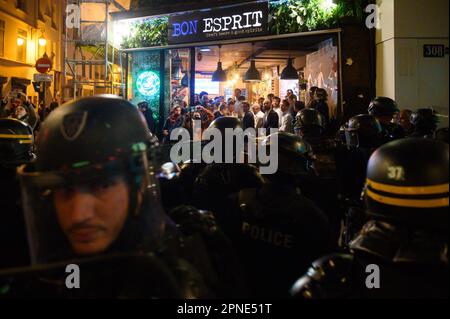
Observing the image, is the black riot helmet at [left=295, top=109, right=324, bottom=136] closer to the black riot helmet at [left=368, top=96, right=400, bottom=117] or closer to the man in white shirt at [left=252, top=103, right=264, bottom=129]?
the black riot helmet at [left=368, top=96, right=400, bottom=117]

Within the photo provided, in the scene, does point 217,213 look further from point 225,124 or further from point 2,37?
point 2,37

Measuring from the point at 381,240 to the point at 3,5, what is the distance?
2827cm

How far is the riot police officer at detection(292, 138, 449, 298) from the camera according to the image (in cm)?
184

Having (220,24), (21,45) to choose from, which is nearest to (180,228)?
(220,24)

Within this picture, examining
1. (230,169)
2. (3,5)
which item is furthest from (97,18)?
(3,5)

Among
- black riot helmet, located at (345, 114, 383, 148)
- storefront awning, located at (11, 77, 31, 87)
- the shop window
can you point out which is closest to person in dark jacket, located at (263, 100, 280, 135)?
black riot helmet, located at (345, 114, 383, 148)

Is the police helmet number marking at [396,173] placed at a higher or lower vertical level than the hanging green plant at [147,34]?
lower

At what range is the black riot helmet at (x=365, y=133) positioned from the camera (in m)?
5.05

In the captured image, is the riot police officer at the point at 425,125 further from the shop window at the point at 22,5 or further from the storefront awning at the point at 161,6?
the shop window at the point at 22,5

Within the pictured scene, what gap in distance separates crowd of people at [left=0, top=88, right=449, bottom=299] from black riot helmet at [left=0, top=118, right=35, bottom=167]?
0.85 metres

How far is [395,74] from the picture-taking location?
322 inches

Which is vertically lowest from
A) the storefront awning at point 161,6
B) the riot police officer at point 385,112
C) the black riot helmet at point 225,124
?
the black riot helmet at point 225,124

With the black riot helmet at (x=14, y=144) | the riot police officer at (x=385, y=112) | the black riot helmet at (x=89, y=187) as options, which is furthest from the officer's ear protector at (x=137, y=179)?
the riot police officer at (x=385, y=112)
